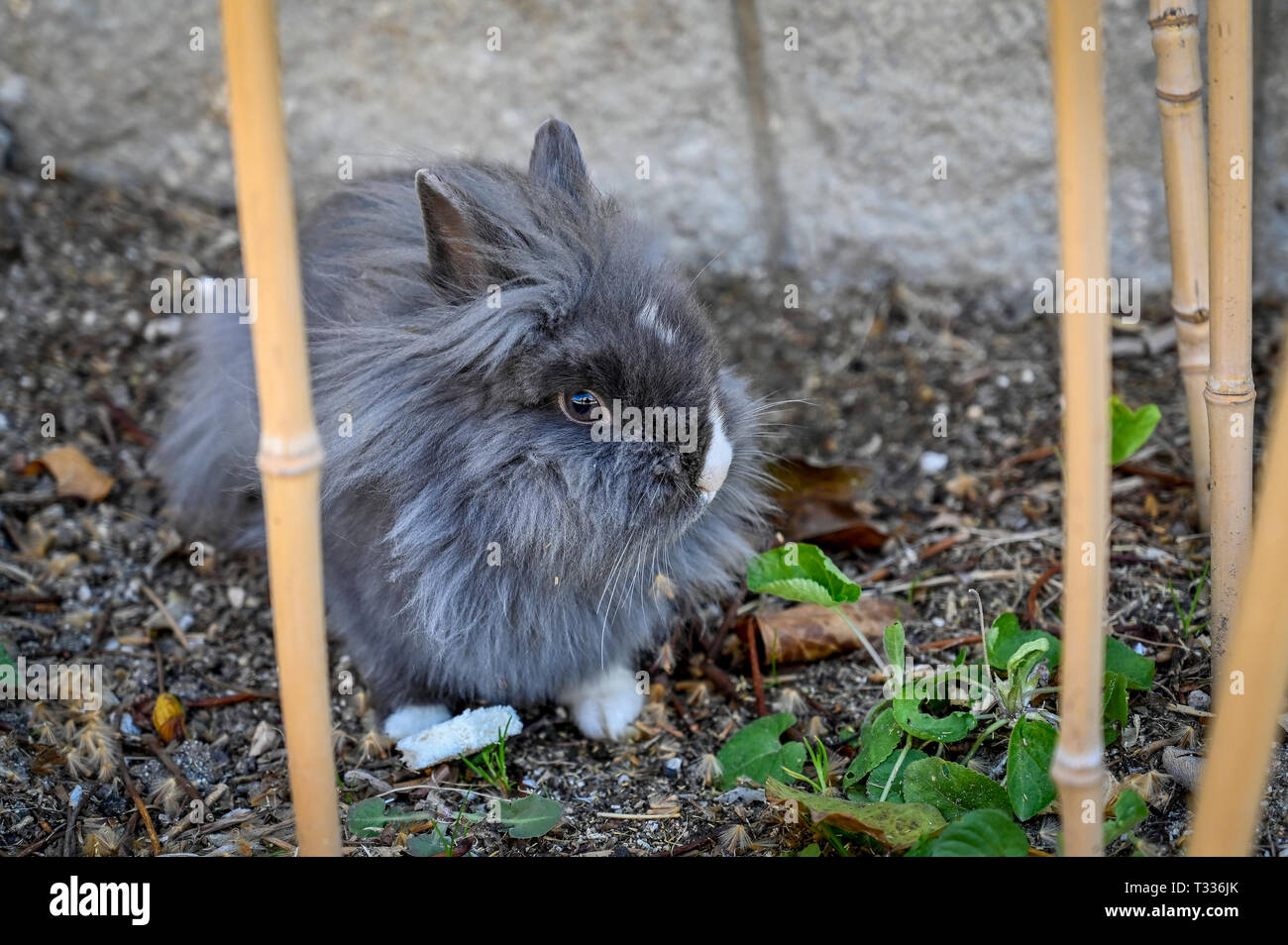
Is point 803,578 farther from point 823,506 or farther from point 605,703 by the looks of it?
point 823,506

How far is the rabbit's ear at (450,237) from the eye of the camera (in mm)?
2512

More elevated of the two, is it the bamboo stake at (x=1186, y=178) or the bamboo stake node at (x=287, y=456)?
the bamboo stake at (x=1186, y=178)

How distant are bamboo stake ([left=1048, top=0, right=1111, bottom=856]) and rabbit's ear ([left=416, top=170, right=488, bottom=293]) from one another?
1.25 m

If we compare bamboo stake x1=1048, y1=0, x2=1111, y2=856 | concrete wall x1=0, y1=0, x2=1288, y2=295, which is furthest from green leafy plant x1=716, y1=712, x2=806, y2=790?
concrete wall x1=0, y1=0, x2=1288, y2=295

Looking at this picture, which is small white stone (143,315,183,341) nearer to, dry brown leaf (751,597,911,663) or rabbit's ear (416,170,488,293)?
rabbit's ear (416,170,488,293)

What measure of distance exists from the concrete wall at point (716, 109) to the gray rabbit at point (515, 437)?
1.50 m

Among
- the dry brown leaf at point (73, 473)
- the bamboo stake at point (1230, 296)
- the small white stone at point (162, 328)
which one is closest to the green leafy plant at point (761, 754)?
the bamboo stake at point (1230, 296)

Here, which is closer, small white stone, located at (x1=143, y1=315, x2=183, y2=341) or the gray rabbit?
the gray rabbit

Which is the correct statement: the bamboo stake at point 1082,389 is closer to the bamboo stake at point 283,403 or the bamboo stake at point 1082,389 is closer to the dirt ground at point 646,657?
the dirt ground at point 646,657

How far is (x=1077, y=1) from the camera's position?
165 centimetres

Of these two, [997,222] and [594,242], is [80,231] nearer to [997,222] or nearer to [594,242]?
[594,242]

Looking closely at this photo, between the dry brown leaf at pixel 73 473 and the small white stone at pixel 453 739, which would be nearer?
the small white stone at pixel 453 739

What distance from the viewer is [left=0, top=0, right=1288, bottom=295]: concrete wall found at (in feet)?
13.5

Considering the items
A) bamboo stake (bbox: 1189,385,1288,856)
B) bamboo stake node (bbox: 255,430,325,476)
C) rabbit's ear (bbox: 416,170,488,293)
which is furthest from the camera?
rabbit's ear (bbox: 416,170,488,293)
